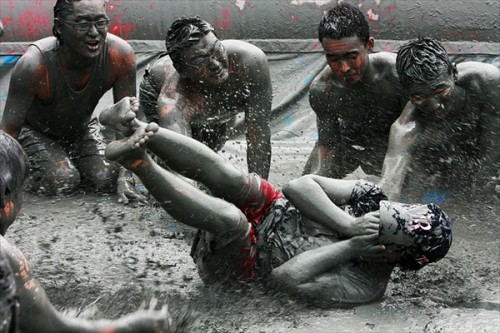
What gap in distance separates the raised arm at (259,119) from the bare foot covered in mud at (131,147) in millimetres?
1612

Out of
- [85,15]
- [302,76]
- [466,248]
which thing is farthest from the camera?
[302,76]

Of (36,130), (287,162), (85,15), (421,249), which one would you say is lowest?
(287,162)

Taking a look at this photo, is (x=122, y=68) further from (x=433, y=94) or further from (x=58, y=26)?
(x=433, y=94)

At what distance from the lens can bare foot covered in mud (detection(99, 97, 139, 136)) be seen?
3797 mm

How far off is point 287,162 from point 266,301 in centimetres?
250

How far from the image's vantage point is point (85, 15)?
5.24 m

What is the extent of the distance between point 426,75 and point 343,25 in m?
0.59

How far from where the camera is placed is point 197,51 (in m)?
5.06

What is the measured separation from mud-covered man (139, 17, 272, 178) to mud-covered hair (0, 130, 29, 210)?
→ 2275 mm

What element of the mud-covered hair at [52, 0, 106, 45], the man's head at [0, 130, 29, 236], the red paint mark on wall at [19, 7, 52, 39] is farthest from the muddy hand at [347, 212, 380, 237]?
the red paint mark on wall at [19, 7, 52, 39]

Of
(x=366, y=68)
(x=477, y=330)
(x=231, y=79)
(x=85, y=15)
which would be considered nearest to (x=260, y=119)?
(x=231, y=79)

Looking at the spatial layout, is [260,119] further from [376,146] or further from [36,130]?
[36,130]

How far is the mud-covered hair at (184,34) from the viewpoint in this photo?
5062mm

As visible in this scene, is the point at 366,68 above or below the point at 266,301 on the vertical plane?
above
